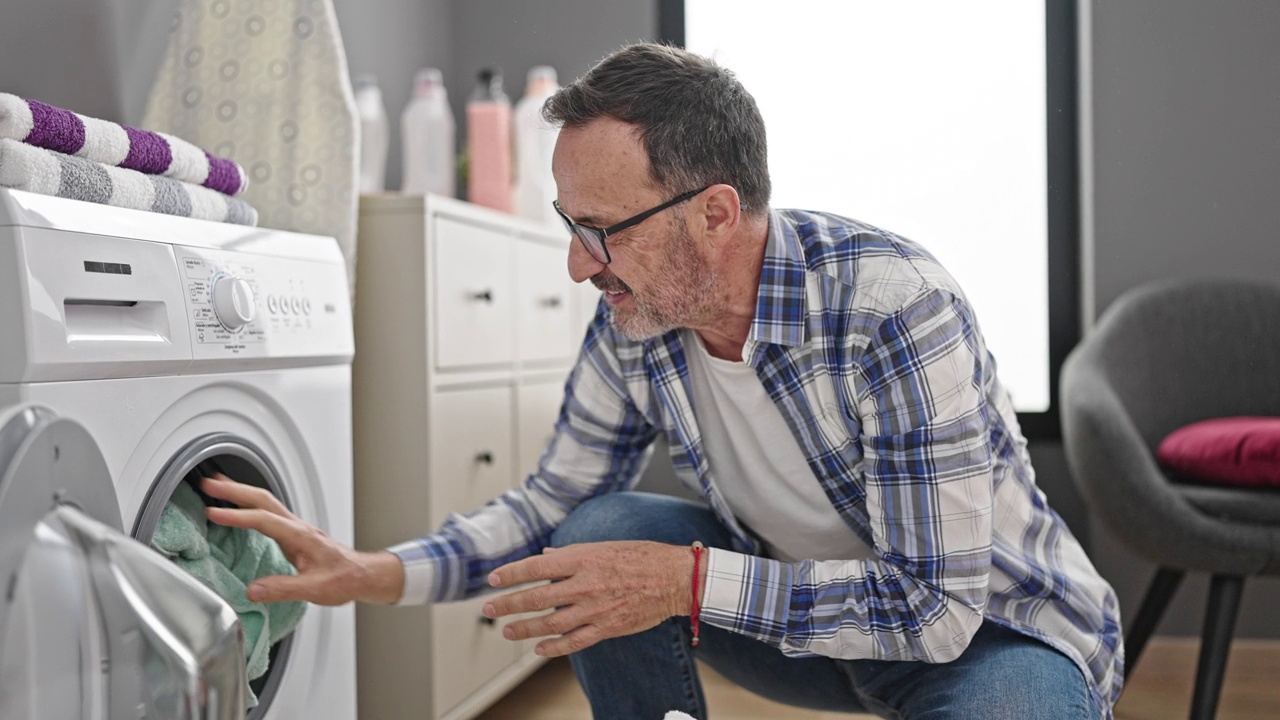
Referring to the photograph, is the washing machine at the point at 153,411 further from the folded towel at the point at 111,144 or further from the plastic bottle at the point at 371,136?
the plastic bottle at the point at 371,136

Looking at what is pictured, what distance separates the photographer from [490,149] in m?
2.09

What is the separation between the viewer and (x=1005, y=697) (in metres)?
1.02

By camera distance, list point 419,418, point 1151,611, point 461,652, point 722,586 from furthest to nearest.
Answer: point 1151,611, point 461,652, point 419,418, point 722,586

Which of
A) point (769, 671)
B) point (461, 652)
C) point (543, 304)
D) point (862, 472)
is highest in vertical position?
point (543, 304)

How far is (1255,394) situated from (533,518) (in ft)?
4.78

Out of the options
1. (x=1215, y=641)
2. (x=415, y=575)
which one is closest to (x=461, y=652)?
(x=415, y=575)

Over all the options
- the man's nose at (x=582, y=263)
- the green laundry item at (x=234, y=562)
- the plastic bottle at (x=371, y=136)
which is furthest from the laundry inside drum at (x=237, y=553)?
the plastic bottle at (x=371, y=136)

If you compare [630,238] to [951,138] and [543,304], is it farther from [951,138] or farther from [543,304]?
[951,138]

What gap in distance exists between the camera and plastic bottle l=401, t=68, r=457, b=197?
6.58 feet

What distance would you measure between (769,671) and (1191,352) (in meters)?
1.28

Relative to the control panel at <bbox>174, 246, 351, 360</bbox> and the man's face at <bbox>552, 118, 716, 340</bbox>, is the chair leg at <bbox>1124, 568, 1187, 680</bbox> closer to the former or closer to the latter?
the man's face at <bbox>552, 118, 716, 340</bbox>

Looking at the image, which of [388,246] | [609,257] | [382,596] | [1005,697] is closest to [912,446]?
[1005,697]

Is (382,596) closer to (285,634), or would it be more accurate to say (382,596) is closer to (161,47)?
(285,634)

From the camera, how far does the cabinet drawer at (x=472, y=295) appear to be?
162 centimetres
